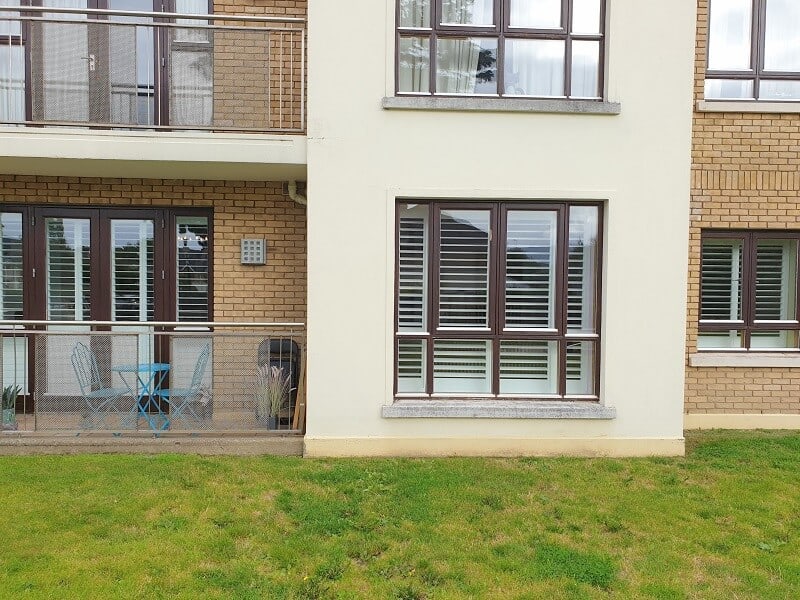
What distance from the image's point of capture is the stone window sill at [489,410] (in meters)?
5.78

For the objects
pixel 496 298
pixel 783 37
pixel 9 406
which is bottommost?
pixel 9 406

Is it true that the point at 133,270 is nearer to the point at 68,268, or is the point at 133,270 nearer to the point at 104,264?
the point at 104,264

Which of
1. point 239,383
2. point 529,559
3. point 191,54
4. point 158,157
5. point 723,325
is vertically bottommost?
point 529,559

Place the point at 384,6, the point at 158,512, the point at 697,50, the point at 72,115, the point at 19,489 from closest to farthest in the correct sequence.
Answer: the point at 158,512 → the point at 19,489 → the point at 384,6 → the point at 72,115 → the point at 697,50

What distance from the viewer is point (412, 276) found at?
19.7ft

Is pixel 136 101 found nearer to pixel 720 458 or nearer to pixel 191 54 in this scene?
pixel 191 54

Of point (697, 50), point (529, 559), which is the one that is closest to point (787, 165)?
point (697, 50)

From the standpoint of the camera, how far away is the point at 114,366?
5746mm

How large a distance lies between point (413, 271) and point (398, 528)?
270cm

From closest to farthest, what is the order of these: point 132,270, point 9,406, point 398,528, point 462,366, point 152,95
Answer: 1. point 398,528
2. point 9,406
3. point 462,366
4. point 152,95
5. point 132,270

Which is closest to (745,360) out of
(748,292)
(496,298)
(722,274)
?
(748,292)

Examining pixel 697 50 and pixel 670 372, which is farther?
pixel 697 50

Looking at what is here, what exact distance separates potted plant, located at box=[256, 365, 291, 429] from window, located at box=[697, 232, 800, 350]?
17.6 feet

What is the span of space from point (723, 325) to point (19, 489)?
7.95 meters
